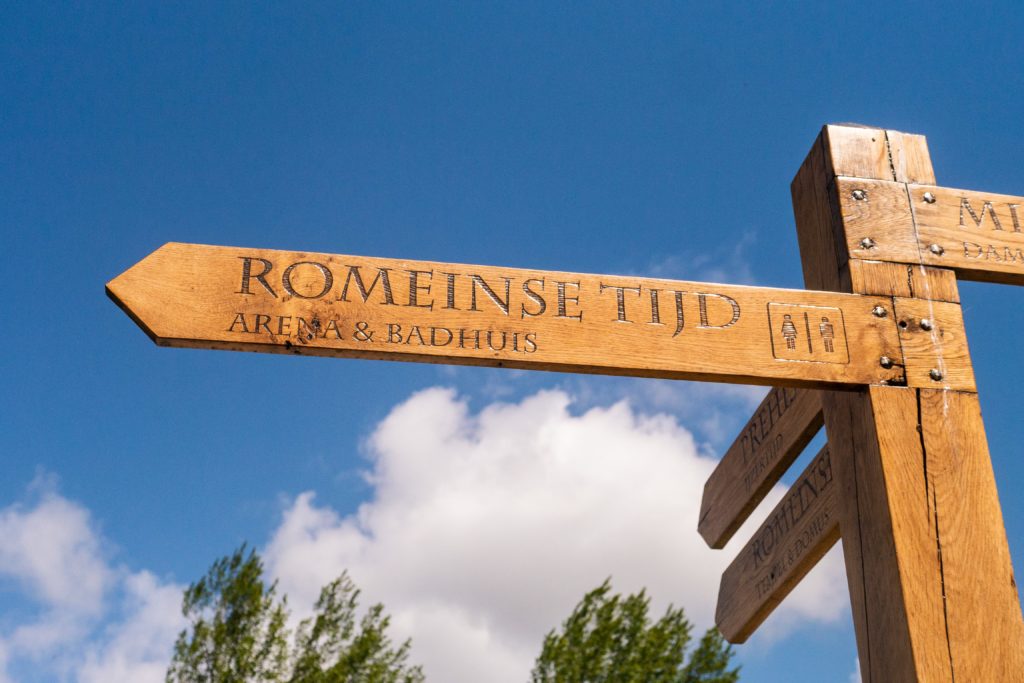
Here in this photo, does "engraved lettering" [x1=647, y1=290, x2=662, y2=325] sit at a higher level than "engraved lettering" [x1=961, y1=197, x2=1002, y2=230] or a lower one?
lower

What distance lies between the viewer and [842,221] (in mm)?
1855

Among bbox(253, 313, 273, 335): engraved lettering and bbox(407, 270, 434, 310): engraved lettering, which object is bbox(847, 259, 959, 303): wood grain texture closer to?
bbox(407, 270, 434, 310): engraved lettering

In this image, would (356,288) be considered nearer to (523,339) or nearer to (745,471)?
(523,339)

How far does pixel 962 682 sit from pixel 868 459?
40 cm

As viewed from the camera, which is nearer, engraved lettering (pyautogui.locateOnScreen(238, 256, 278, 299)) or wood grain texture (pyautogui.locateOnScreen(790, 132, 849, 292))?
engraved lettering (pyautogui.locateOnScreen(238, 256, 278, 299))

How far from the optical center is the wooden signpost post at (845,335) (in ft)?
5.04

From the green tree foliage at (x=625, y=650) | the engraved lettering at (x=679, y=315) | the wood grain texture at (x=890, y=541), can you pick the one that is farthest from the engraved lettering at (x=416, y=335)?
the green tree foliage at (x=625, y=650)

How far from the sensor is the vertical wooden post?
1.52 metres

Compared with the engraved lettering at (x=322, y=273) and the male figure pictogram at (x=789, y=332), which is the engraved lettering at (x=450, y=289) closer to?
the engraved lettering at (x=322, y=273)

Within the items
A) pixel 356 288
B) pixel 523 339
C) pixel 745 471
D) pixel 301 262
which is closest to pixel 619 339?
pixel 523 339

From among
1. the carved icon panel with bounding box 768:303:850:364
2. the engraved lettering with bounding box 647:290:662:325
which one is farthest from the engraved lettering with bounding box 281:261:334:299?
the carved icon panel with bounding box 768:303:850:364

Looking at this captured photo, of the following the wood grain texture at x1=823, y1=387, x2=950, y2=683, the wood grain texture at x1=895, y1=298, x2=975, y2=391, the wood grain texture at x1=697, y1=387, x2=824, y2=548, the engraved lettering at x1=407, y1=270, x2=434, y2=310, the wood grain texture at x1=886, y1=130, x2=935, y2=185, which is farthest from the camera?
the wood grain texture at x1=697, y1=387, x2=824, y2=548

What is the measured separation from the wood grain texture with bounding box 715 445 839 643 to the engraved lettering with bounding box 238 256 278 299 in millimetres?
1305

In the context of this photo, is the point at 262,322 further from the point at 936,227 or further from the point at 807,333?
the point at 936,227
